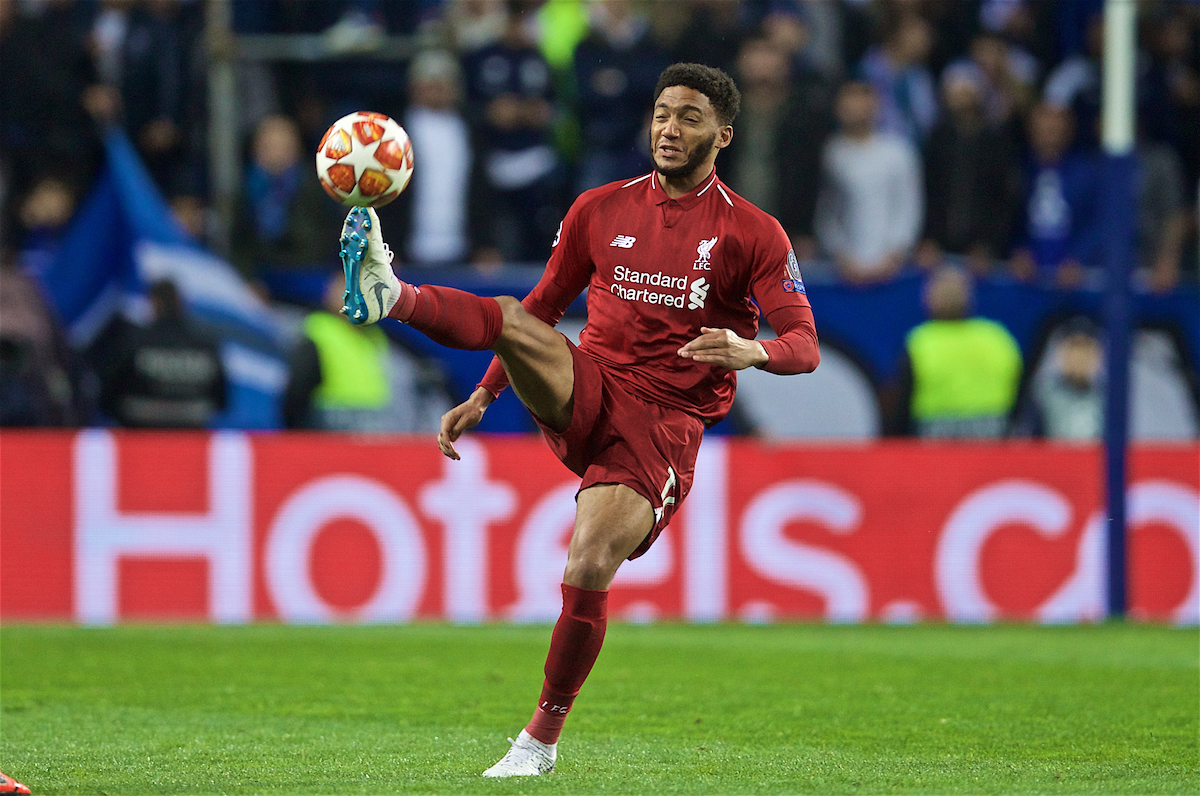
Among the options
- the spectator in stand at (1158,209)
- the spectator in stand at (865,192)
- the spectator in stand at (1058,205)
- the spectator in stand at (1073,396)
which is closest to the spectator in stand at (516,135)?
the spectator in stand at (865,192)

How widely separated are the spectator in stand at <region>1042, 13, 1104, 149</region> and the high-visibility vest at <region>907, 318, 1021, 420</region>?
292 cm

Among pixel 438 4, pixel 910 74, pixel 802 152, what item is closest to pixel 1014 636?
pixel 802 152

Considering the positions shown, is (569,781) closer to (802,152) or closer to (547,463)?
(547,463)

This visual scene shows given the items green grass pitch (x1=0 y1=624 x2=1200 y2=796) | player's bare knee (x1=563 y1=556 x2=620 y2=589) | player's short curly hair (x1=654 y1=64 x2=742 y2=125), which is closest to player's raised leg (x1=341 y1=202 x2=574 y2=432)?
player's bare knee (x1=563 y1=556 x2=620 y2=589)

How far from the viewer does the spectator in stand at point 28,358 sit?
1214 centimetres

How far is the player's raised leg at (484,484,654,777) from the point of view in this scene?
5715mm

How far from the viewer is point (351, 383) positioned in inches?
497

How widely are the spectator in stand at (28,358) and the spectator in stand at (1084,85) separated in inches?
343

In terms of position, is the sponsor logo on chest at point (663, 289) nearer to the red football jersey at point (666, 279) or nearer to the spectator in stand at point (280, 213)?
the red football jersey at point (666, 279)

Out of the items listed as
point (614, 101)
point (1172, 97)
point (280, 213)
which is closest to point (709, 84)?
point (614, 101)

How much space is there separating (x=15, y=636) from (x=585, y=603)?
19.5 ft

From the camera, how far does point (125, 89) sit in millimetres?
13578

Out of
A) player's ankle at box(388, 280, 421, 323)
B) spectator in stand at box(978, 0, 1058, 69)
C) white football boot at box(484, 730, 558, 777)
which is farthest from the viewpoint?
spectator in stand at box(978, 0, 1058, 69)

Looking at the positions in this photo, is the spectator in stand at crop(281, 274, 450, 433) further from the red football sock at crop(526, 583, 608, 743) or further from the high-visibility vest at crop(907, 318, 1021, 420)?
the red football sock at crop(526, 583, 608, 743)
